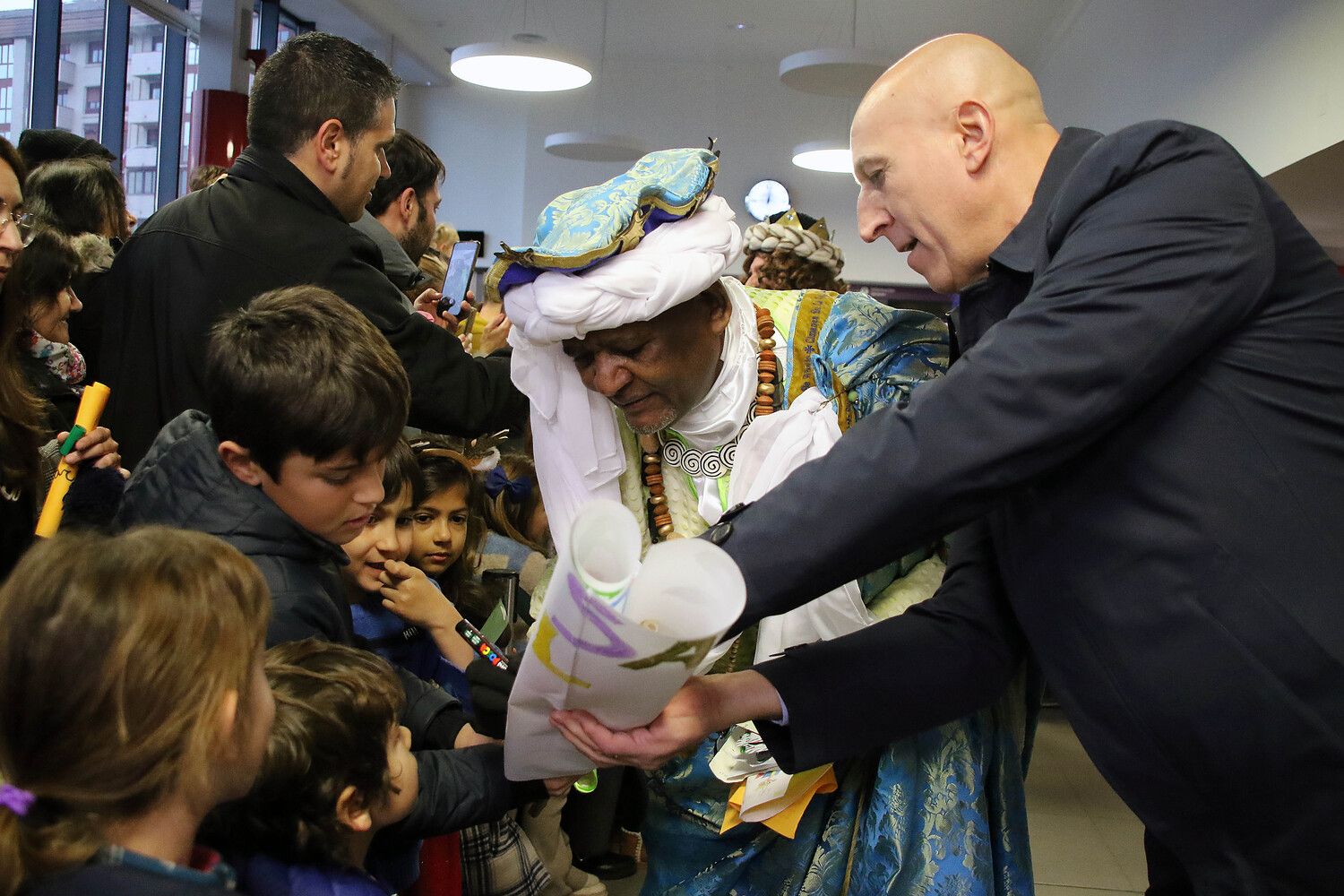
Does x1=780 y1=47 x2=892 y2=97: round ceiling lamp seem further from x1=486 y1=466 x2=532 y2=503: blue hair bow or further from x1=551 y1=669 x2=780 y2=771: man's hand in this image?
x1=551 y1=669 x2=780 y2=771: man's hand

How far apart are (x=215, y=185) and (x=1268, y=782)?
86.1 inches

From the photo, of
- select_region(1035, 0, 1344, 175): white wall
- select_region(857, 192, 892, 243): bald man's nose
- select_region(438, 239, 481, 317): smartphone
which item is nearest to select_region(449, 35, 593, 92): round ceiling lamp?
select_region(1035, 0, 1344, 175): white wall

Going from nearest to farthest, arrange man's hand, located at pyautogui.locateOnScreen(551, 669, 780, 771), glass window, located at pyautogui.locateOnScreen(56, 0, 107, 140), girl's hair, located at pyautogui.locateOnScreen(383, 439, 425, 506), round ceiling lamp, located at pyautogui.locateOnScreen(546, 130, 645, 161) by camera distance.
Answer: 1. man's hand, located at pyautogui.locateOnScreen(551, 669, 780, 771)
2. girl's hair, located at pyautogui.locateOnScreen(383, 439, 425, 506)
3. glass window, located at pyautogui.locateOnScreen(56, 0, 107, 140)
4. round ceiling lamp, located at pyautogui.locateOnScreen(546, 130, 645, 161)

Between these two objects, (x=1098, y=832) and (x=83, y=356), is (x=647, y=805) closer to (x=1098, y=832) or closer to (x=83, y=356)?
(x=83, y=356)

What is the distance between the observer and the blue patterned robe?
156cm

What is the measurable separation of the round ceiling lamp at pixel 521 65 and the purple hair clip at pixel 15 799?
7134 millimetres

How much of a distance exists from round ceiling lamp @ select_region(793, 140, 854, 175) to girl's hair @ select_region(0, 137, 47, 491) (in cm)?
841

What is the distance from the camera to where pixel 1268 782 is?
1.14 metres

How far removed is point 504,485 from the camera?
10.3 ft

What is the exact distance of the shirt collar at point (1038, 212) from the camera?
1.38m

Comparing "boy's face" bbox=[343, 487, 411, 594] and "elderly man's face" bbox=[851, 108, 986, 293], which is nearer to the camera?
"elderly man's face" bbox=[851, 108, 986, 293]

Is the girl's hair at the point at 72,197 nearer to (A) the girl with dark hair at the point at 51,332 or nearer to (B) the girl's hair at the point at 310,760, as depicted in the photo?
(A) the girl with dark hair at the point at 51,332

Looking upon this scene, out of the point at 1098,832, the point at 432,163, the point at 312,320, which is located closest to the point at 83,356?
the point at 432,163

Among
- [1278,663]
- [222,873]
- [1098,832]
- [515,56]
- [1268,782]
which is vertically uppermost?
[515,56]
